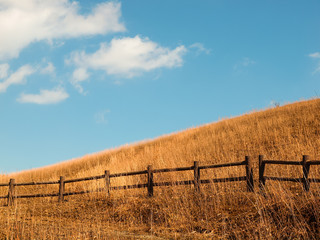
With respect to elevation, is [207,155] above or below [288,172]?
above

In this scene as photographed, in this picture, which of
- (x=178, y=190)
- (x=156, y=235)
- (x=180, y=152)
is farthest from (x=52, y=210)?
(x=180, y=152)

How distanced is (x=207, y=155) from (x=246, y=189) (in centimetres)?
795

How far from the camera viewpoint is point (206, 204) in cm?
1041

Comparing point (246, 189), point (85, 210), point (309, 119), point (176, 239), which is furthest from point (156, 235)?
point (309, 119)

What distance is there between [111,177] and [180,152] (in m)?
6.82

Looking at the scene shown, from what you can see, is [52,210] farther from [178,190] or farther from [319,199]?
[319,199]

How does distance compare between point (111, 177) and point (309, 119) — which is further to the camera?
point (309, 119)

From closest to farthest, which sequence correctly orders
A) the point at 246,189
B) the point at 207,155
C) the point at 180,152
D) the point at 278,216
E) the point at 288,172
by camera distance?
the point at 278,216, the point at 246,189, the point at 288,172, the point at 207,155, the point at 180,152

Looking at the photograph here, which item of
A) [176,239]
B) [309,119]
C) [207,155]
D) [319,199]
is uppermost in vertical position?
[309,119]

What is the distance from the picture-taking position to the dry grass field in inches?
331

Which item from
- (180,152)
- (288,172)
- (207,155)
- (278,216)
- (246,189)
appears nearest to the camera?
(278,216)

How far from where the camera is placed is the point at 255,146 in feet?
64.4

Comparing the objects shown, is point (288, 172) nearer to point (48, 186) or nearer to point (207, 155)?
point (207, 155)

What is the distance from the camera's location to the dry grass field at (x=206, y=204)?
331 inches
